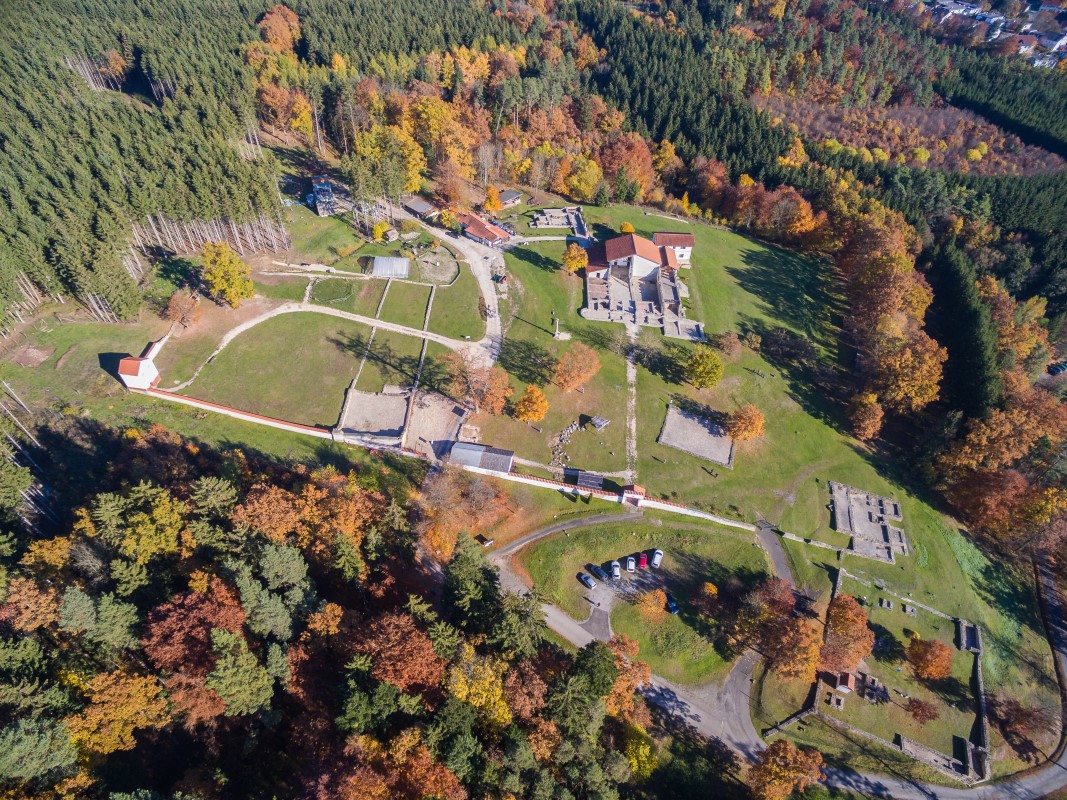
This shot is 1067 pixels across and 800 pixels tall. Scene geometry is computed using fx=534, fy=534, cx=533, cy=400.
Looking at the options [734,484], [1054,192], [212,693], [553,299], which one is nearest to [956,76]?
[1054,192]

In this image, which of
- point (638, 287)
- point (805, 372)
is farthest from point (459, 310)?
point (805, 372)

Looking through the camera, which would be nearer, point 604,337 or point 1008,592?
point 1008,592

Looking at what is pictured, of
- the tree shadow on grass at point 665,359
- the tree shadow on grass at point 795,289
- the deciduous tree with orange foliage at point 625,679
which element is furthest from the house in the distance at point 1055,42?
the deciduous tree with orange foliage at point 625,679

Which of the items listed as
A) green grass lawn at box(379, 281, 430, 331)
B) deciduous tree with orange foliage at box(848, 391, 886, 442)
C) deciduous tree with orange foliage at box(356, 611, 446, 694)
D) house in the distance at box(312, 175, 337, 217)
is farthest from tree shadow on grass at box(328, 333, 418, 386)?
deciduous tree with orange foliage at box(848, 391, 886, 442)

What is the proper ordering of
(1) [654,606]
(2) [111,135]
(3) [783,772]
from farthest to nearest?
(2) [111,135], (1) [654,606], (3) [783,772]

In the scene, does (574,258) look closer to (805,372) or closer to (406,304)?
(406,304)

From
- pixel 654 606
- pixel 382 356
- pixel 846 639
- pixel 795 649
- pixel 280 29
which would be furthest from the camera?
pixel 280 29

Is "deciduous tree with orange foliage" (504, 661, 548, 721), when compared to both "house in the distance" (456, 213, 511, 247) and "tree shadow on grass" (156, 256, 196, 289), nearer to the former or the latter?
"tree shadow on grass" (156, 256, 196, 289)

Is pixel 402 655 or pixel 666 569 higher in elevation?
pixel 402 655
